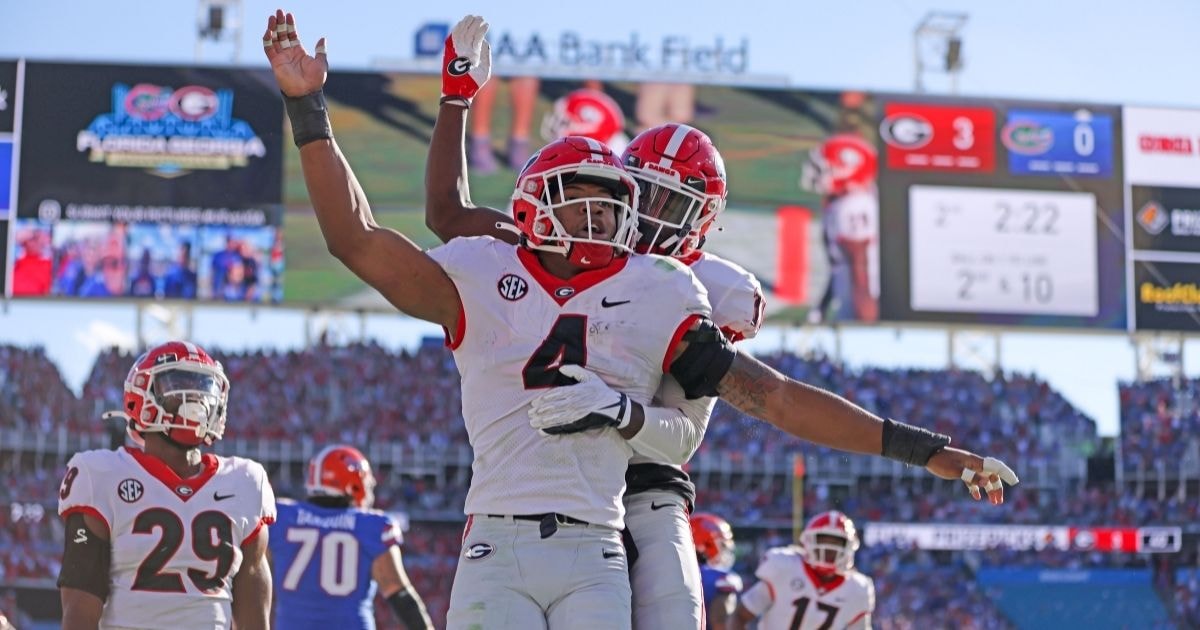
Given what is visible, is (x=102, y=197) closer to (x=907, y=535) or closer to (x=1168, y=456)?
(x=907, y=535)

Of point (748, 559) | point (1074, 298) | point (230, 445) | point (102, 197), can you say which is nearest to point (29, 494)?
point (230, 445)

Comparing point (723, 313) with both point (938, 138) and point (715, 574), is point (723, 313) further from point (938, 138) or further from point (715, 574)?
point (938, 138)

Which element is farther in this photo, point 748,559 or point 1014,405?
point 1014,405

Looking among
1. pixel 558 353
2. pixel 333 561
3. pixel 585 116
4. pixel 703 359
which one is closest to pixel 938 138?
pixel 585 116

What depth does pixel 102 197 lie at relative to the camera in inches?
988

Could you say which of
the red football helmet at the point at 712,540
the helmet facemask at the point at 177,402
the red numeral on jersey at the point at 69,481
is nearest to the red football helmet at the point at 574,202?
the helmet facemask at the point at 177,402

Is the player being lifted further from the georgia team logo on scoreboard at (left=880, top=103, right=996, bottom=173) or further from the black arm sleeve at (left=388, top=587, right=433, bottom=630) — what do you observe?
the georgia team logo on scoreboard at (left=880, top=103, right=996, bottom=173)

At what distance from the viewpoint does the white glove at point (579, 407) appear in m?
3.62

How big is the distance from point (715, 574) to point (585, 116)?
1812 cm

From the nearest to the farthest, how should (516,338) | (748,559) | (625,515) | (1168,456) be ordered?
(516,338), (625,515), (748,559), (1168,456)

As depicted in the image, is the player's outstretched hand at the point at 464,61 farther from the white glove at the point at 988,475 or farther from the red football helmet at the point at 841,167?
the red football helmet at the point at 841,167

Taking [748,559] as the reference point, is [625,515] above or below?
above

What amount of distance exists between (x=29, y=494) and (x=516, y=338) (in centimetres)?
2472

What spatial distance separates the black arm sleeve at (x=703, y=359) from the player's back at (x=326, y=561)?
4.40 m
